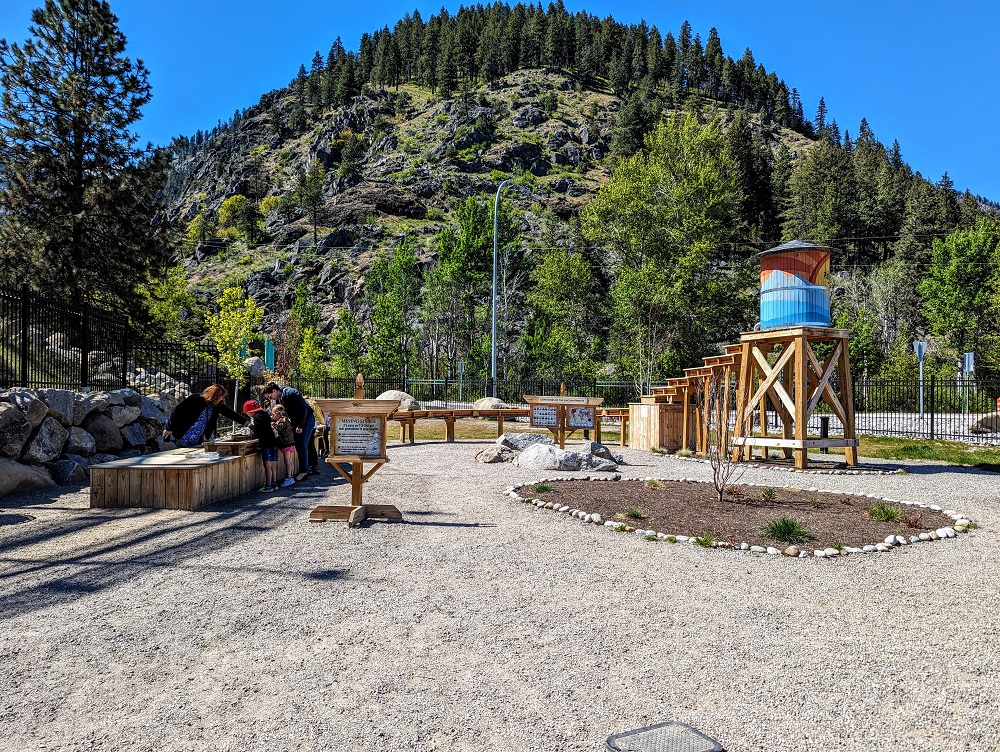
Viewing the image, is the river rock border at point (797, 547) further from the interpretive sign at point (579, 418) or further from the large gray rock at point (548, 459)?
the interpretive sign at point (579, 418)

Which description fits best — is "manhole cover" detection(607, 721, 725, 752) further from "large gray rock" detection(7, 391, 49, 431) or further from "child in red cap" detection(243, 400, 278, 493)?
"large gray rock" detection(7, 391, 49, 431)

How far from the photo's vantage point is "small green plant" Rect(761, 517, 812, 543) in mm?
7270

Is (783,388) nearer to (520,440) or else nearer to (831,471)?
(831,471)

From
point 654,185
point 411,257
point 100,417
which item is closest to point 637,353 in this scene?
point 654,185

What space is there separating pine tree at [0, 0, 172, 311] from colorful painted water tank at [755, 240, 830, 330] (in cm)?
2066

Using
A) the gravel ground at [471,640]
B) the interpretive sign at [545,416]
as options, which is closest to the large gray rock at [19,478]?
the gravel ground at [471,640]

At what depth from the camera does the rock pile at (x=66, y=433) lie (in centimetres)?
991

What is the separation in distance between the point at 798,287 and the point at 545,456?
276 inches

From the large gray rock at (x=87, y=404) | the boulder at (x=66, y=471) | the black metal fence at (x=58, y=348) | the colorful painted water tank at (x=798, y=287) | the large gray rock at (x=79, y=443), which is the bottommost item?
the boulder at (x=66, y=471)

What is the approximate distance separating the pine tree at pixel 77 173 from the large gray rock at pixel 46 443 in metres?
13.2

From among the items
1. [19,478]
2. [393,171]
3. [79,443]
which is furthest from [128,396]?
[393,171]

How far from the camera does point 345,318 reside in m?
47.5

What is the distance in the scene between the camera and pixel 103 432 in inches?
473

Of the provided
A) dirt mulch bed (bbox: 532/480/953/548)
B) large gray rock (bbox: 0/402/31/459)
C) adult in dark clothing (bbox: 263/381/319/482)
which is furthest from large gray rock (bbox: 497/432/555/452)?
large gray rock (bbox: 0/402/31/459)
